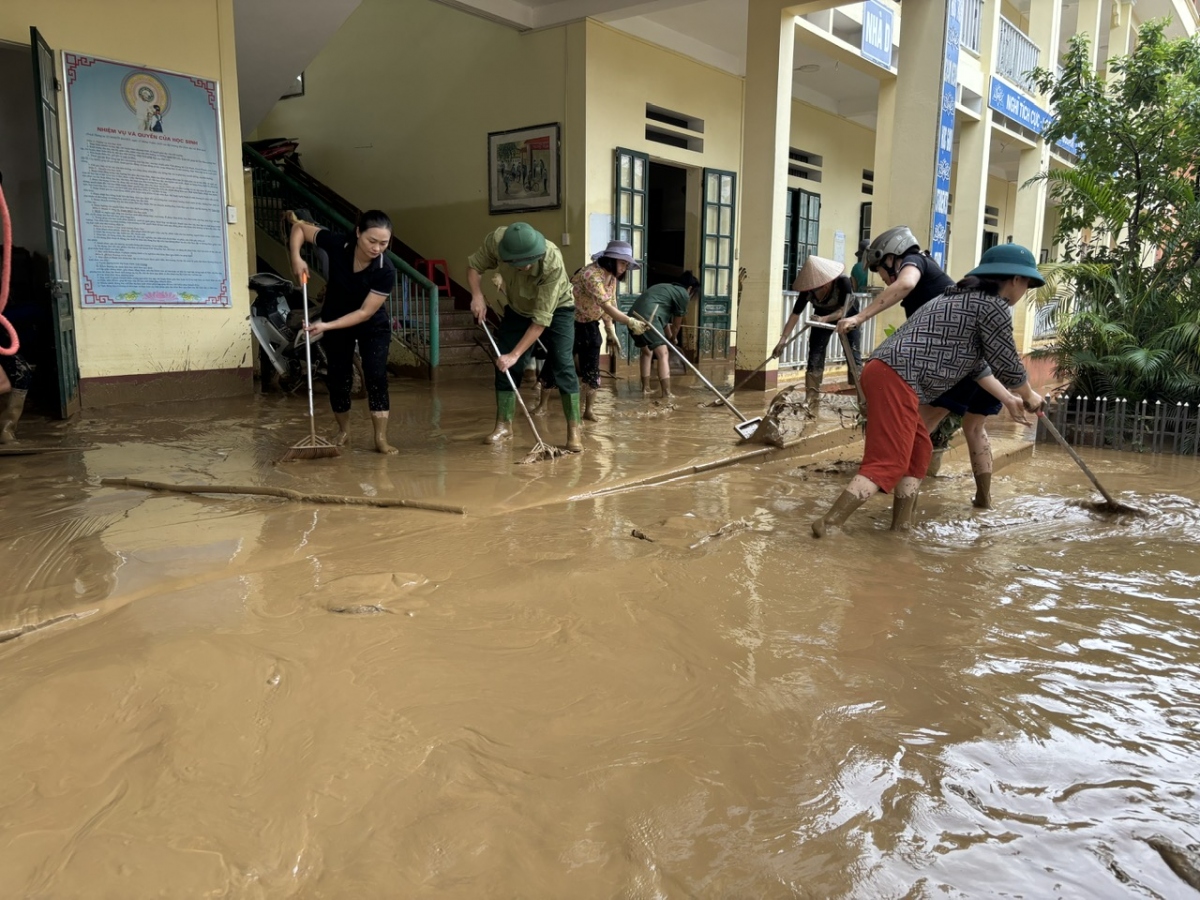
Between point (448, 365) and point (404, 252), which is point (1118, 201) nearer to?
point (448, 365)

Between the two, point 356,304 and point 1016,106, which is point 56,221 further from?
point 1016,106

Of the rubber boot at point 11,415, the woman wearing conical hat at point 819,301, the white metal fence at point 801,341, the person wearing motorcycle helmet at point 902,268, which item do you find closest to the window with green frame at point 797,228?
the white metal fence at point 801,341

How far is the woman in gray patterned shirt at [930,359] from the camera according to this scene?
3.63m

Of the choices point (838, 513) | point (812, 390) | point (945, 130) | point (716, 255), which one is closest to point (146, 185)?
point (812, 390)

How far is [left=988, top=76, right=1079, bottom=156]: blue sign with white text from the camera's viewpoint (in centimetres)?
1283

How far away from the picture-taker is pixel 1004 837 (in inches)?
66.5

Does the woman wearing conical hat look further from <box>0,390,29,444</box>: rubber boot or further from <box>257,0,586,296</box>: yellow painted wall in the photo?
<box>0,390,29,444</box>: rubber boot

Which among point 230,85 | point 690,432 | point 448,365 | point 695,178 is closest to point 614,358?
point 448,365

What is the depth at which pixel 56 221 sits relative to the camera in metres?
6.11

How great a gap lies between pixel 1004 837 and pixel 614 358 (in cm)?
911

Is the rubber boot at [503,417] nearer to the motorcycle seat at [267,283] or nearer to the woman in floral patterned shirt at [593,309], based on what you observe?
the woman in floral patterned shirt at [593,309]

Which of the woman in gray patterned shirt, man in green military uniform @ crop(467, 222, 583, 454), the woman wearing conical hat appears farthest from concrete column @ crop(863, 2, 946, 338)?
the woman in gray patterned shirt

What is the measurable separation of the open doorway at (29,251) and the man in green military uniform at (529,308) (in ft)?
9.99

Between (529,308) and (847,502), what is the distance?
2.58 meters
